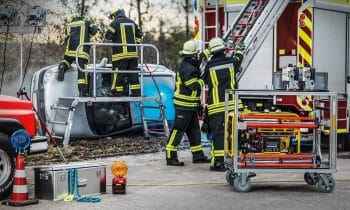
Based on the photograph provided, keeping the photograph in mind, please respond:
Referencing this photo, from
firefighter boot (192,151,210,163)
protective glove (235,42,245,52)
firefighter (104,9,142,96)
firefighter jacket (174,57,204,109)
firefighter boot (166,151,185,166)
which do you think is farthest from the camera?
firefighter (104,9,142,96)

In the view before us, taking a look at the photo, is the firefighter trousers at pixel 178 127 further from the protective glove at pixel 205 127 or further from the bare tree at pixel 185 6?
the bare tree at pixel 185 6

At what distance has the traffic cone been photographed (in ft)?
26.1

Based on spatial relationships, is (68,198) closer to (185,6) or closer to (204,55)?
(204,55)

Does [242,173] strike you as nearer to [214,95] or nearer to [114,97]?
[214,95]

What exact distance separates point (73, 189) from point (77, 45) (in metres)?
5.88

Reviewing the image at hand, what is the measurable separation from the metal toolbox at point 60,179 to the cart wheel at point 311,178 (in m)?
2.65

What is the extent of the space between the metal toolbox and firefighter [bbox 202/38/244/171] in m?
2.43

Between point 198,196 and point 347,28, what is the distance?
224 inches

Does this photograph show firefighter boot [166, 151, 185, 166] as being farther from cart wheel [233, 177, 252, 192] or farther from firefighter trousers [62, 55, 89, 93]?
firefighter trousers [62, 55, 89, 93]

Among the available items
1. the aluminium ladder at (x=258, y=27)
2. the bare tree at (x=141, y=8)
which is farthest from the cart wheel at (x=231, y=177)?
the bare tree at (x=141, y=8)

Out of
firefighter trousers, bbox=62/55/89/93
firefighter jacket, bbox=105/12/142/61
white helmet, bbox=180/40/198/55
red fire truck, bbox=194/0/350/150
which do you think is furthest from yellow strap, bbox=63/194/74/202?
firefighter jacket, bbox=105/12/142/61

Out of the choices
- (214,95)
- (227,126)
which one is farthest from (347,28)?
(227,126)

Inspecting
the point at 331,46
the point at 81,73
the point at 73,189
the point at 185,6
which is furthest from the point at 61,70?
the point at 185,6

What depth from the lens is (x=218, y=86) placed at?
10516 mm
